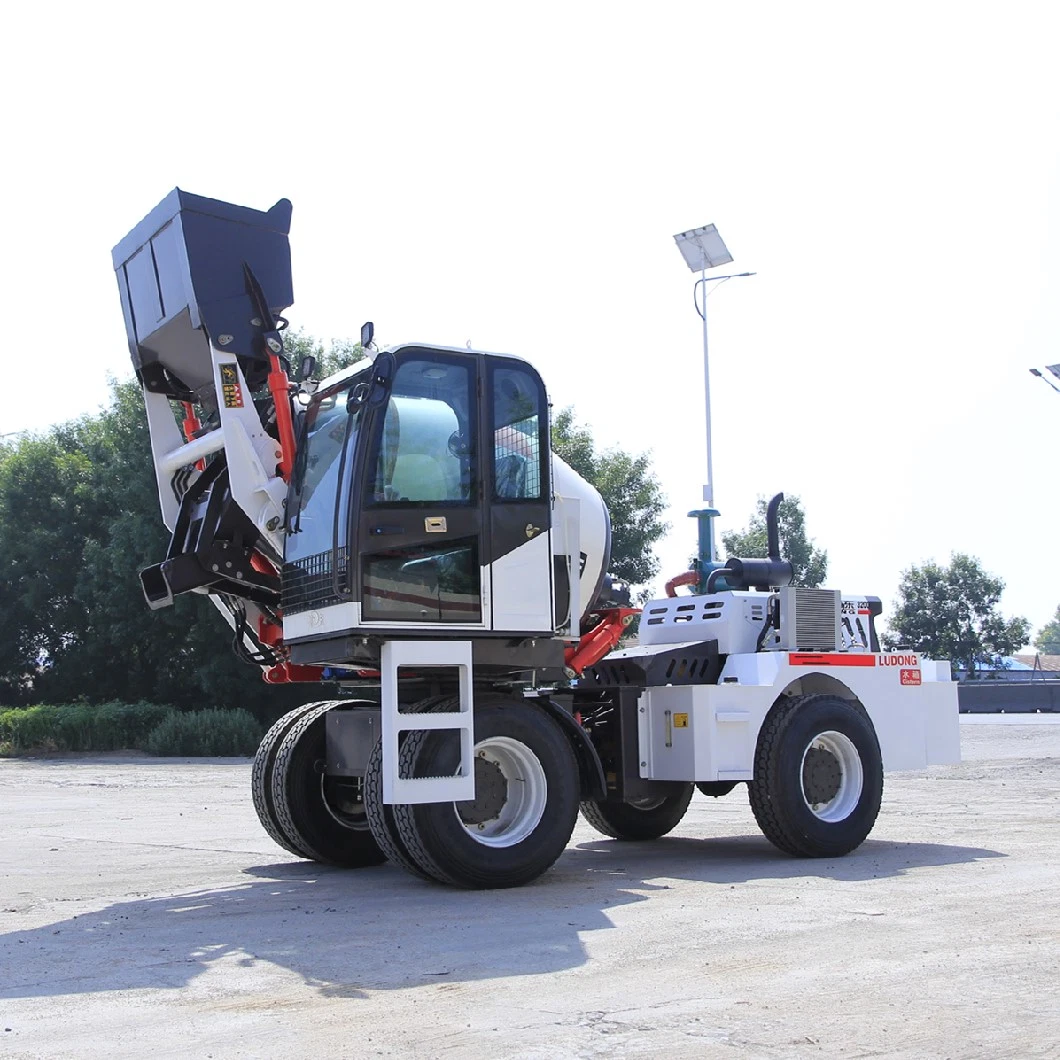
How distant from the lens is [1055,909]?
7.91 metres

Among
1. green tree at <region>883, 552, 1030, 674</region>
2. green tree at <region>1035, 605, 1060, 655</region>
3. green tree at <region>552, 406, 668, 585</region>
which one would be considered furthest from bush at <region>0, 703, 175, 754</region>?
green tree at <region>1035, 605, 1060, 655</region>

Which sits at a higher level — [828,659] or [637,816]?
[828,659]

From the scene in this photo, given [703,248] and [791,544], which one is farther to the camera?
[791,544]

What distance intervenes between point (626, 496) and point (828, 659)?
102 feet

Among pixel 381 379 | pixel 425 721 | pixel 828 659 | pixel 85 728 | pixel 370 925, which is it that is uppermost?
pixel 381 379

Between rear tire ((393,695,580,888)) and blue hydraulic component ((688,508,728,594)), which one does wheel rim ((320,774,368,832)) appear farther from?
blue hydraulic component ((688,508,728,594))

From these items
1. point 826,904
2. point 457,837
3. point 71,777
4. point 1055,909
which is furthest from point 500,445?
point 71,777

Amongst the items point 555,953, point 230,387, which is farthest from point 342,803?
point 555,953

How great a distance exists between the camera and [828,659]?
11.5 m

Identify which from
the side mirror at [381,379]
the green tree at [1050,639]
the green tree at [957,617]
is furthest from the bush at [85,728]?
the green tree at [1050,639]

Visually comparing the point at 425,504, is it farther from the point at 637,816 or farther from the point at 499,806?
the point at 637,816

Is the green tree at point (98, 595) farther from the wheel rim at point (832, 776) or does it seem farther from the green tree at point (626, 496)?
the wheel rim at point (832, 776)

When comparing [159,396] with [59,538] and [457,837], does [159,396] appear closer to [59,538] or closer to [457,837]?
[457,837]

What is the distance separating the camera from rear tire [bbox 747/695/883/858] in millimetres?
10672
